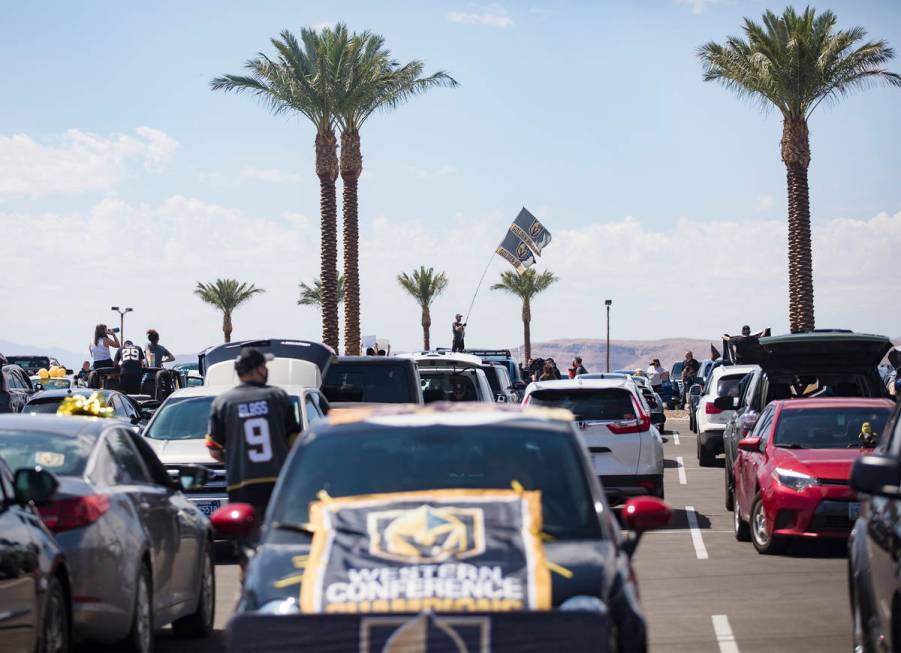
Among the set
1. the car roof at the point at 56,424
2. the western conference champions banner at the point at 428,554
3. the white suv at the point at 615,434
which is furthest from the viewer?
the white suv at the point at 615,434

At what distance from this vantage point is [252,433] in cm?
1029

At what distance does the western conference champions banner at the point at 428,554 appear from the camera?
5699 mm

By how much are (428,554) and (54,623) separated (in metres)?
2.83

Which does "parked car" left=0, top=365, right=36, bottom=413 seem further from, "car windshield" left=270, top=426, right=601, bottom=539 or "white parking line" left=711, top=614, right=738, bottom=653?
"car windshield" left=270, top=426, right=601, bottom=539

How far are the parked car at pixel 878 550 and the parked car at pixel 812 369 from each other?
1085cm

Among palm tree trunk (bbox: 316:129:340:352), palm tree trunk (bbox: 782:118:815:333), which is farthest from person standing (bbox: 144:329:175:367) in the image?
palm tree trunk (bbox: 782:118:815:333)

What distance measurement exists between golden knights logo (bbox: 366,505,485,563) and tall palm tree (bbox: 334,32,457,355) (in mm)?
38693

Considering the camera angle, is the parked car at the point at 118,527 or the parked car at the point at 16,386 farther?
the parked car at the point at 16,386

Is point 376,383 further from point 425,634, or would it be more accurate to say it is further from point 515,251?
point 515,251

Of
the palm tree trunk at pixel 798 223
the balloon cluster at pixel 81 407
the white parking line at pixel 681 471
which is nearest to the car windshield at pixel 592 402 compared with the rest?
the white parking line at pixel 681 471

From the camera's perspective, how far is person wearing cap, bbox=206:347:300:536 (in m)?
10.2

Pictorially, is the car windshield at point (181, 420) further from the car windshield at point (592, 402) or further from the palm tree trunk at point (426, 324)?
the palm tree trunk at point (426, 324)

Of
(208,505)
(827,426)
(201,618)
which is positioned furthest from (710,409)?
(201,618)

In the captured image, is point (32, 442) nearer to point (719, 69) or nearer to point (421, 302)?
point (719, 69)
